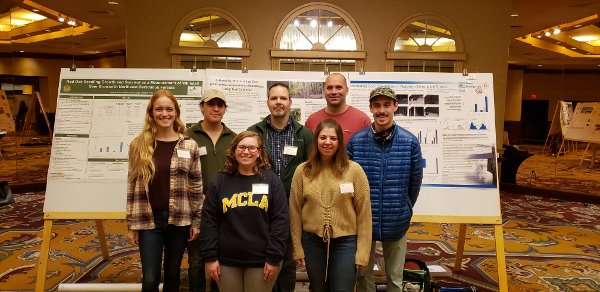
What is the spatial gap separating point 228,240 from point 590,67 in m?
8.00

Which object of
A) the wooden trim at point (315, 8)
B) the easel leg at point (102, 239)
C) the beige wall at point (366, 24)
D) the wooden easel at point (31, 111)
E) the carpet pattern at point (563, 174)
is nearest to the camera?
the easel leg at point (102, 239)

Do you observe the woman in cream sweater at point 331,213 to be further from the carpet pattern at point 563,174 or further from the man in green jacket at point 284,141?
the carpet pattern at point 563,174

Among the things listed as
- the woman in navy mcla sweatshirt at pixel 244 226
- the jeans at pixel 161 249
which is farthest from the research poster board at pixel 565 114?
the jeans at pixel 161 249

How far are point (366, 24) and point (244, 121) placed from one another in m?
4.31

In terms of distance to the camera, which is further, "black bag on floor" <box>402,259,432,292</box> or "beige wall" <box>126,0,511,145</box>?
"beige wall" <box>126,0,511,145</box>

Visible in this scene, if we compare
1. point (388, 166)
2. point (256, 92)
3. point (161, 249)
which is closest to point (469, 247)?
point (388, 166)

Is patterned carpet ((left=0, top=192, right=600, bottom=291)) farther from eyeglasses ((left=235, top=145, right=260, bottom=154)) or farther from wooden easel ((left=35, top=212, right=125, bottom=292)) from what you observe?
eyeglasses ((left=235, top=145, right=260, bottom=154))

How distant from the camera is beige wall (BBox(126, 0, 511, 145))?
22.2ft

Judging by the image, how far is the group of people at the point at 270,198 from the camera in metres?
2.32

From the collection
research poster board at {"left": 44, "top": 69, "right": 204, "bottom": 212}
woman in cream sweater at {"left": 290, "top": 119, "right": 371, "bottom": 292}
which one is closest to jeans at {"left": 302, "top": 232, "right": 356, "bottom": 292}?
woman in cream sweater at {"left": 290, "top": 119, "right": 371, "bottom": 292}

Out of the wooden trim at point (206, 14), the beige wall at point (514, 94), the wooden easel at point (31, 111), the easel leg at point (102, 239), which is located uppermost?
the wooden trim at point (206, 14)

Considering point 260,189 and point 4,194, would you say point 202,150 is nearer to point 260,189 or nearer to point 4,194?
point 260,189

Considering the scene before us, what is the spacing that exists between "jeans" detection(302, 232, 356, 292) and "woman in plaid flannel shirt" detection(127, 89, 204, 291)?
A: 0.70 metres

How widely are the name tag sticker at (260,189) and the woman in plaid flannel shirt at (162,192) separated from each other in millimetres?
449
